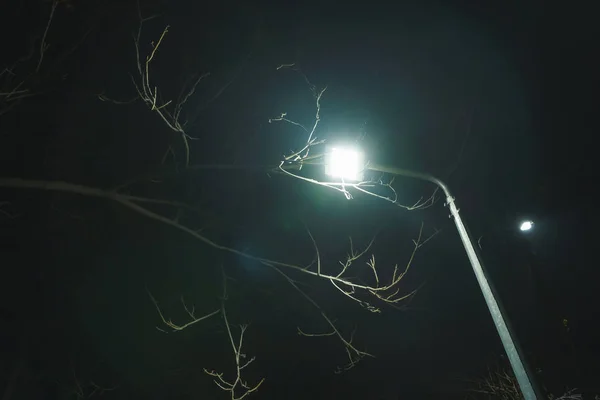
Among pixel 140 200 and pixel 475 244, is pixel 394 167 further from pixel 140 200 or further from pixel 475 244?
pixel 140 200

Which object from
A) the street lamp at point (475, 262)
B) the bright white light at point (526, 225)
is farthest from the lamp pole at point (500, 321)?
the bright white light at point (526, 225)

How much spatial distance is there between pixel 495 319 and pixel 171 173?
472cm

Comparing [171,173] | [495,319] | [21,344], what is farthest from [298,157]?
[21,344]

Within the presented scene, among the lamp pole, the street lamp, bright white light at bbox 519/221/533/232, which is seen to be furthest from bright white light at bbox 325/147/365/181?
bright white light at bbox 519/221/533/232

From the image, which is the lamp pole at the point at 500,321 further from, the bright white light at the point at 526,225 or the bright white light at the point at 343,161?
the bright white light at the point at 526,225

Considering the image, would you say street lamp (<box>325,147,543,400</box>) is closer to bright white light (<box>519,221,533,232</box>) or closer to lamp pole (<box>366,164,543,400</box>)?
lamp pole (<box>366,164,543,400</box>)

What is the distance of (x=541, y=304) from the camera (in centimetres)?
812

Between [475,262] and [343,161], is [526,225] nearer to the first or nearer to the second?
[343,161]

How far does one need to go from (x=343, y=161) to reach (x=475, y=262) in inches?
76.6

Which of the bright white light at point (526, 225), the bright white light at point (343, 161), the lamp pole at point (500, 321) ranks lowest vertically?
the lamp pole at point (500, 321)

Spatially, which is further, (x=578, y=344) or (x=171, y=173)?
(x=578, y=344)

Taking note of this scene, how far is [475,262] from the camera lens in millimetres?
3645

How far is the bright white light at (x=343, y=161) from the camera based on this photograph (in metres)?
4.84

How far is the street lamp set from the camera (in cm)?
288
